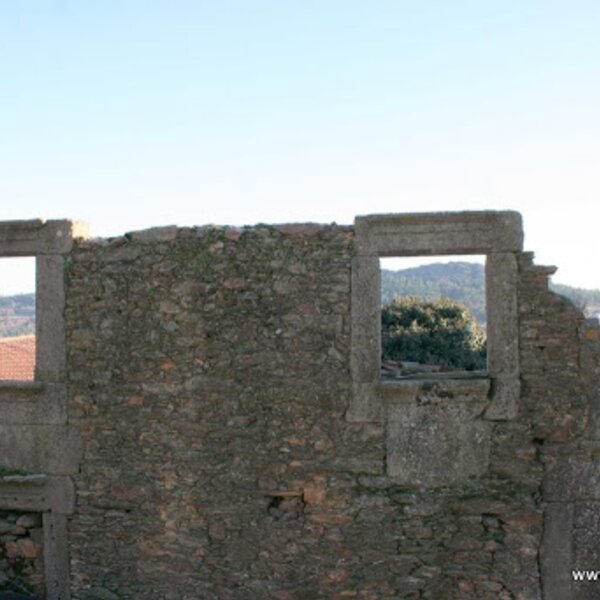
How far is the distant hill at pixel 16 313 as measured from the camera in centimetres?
4672

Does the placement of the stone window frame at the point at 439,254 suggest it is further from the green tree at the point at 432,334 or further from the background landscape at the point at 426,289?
the background landscape at the point at 426,289

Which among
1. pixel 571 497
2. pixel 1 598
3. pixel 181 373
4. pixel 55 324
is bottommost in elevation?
pixel 1 598

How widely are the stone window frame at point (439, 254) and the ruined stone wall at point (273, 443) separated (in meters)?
0.08

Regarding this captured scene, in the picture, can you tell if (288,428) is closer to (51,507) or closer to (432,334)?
(51,507)

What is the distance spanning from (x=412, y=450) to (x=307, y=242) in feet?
6.04

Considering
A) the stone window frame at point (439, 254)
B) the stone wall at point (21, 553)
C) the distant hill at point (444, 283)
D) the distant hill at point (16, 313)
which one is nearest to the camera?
the stone window frame at point (439, 254)

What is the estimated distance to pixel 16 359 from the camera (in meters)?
13.3

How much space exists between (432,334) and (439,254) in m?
7.21

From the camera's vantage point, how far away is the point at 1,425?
6.80m

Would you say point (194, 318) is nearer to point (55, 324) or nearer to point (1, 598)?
point (55, 324)

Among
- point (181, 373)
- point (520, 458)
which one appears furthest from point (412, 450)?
point (181, 373)

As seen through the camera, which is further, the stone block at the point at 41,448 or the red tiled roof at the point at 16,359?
the red tiled roof at the point at 16,359

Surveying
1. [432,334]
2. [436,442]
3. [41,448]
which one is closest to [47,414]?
[41,448]

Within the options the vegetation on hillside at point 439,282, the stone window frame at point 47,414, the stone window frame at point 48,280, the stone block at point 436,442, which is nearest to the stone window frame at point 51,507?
the stone window frame at point 47,414
